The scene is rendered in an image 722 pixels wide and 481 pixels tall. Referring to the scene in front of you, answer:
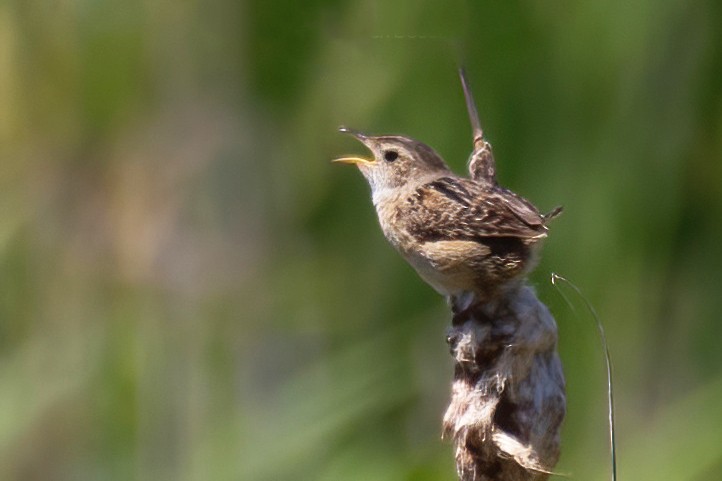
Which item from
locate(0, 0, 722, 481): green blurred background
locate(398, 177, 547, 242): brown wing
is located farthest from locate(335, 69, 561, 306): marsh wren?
locate(0, 0, 722, 481): green blurred background

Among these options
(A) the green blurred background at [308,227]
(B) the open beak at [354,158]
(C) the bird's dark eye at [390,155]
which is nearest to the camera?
(A) the green blurred background at [308,227]

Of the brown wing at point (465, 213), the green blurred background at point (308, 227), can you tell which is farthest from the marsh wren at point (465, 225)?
the green blurred background at point (308, 227)

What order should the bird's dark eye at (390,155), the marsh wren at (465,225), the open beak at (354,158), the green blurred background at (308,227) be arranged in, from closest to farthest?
the marsh wren at (465,225) < the green blurred background at (308,227) < the open beak at (354,158) < the bird's dark eye at (390,155)

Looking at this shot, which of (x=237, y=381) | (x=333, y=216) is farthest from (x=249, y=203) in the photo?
(x=237, y=381)

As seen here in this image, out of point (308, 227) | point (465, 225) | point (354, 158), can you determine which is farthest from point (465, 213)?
point (308, 227)

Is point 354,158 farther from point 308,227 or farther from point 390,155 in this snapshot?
point 308,227

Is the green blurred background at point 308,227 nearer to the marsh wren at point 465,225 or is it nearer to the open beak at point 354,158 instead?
the open beak at point 354,158

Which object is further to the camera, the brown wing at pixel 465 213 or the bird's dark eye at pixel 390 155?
the bird's dark eye at pixel 390 155

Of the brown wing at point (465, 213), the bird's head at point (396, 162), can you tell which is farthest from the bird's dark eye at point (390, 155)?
the brown wing at point (465, 213)
